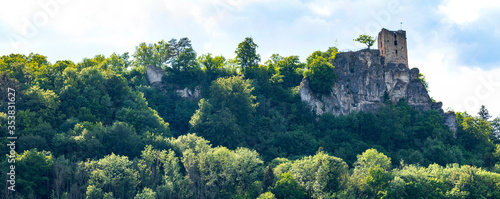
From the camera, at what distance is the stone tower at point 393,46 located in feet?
299

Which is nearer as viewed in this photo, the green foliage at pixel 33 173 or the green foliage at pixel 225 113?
the green foliage at pixel 33 173

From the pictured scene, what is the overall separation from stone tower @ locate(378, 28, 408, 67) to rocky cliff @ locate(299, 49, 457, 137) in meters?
1.03

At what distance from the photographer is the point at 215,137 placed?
241 feet

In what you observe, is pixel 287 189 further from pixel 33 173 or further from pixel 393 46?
pixel 393 46

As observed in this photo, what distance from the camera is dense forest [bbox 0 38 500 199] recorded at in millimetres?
60719

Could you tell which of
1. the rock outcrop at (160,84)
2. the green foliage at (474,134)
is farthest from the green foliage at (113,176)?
the green foliage at (474,134)

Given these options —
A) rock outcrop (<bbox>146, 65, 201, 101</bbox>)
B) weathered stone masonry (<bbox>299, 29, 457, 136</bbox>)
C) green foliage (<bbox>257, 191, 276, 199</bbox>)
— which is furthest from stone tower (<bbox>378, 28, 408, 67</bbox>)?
green foliage (<bbox>257, 191, 276, 199</bbox>)

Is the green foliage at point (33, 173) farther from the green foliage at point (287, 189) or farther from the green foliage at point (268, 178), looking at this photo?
the green foliage at point (287, 189)

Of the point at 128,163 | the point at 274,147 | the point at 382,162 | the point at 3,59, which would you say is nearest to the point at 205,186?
the point at 128,163

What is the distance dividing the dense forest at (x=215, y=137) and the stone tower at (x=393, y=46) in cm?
722

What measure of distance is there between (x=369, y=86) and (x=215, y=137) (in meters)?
26.3

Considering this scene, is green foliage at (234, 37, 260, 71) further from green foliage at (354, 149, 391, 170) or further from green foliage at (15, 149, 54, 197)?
green foliage at (15, 149, 54, 197)

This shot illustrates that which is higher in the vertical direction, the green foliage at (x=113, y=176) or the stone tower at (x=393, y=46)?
the stone tower at (x=393, y=46)

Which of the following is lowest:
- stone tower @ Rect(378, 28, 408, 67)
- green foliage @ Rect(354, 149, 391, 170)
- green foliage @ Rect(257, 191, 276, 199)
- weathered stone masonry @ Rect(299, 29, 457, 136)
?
green foliage @ Rect(257, 191, 276, 199)
